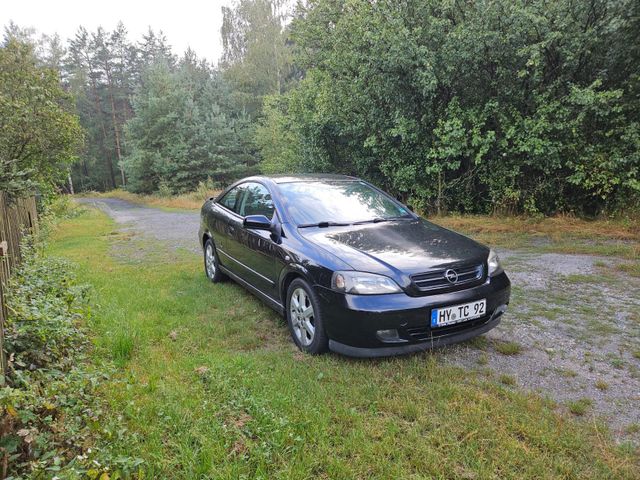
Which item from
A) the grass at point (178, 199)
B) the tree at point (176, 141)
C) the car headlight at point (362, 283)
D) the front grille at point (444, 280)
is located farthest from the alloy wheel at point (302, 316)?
the tree at point (176, 141)

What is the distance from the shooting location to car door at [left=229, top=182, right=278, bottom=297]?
409cm

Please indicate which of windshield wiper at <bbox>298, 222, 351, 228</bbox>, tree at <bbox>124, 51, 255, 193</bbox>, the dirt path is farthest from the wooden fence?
tree at <bbox>124, 51, 255, 193</bbox>

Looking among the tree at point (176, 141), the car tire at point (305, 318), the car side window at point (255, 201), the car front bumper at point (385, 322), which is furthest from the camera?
the tree at point (176, 141)

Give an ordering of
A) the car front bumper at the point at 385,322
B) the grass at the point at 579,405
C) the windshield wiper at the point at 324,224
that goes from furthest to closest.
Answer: the windshield wiper at the point at 324,224 < the car front bumper at the point at 385,322 < the grass at the point at 579,405

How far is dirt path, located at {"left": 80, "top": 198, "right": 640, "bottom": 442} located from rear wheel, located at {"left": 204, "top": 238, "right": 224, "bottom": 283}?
3.42 m

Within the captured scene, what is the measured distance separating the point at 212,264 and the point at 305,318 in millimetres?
2804

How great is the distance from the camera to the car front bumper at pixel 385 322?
2.99 metres

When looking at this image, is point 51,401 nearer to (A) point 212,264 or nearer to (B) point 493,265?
(B) point 493,265

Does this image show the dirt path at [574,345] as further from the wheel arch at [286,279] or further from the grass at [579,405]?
the wheel arch at [286,279]

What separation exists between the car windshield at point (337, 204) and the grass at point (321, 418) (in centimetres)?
125

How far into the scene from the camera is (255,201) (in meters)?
4.80

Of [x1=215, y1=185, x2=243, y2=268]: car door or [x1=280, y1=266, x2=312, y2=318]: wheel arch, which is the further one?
[x1=215, y1=185, x2=243, y2=268]: car door

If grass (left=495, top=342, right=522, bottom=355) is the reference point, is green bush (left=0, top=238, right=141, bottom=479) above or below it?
above

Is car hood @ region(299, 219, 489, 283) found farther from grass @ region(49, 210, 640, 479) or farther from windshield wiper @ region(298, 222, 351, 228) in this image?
grass @ region(49, 210, 640, 479)
